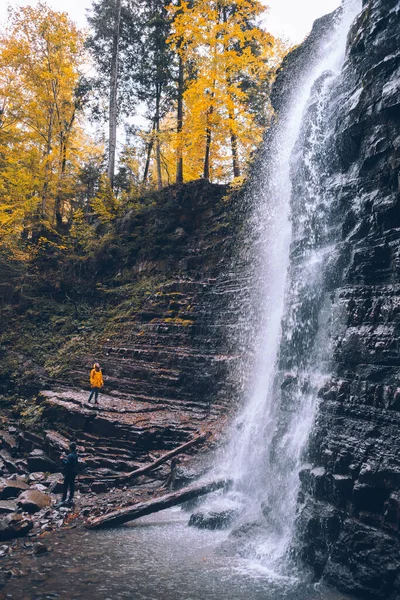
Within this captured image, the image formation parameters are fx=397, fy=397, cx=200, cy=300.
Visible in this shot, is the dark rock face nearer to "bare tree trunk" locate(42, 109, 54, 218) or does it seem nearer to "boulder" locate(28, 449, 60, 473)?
"boulder" locate(28, 449, 60, 473)

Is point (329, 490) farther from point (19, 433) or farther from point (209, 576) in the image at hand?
point (19, 433)

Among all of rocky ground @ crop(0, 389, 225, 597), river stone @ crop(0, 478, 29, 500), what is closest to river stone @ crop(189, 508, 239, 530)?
rocky ground @ crop(0, 389, 225, 597)

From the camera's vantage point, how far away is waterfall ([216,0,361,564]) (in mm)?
9133

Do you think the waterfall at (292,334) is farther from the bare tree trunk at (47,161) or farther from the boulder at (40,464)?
the bare tree trunk at (47,161)

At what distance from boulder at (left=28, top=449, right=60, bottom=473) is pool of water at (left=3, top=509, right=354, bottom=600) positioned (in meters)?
3.81

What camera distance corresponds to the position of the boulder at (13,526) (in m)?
8.22

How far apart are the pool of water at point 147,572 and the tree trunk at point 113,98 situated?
19106mm

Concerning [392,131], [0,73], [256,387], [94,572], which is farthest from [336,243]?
[0,73]

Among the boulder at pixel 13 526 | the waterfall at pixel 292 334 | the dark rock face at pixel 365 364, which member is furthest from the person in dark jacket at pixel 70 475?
the dark rock face at pixel 365 364

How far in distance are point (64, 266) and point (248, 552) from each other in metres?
17.9

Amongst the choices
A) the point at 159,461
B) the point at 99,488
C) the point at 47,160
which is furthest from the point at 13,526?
the point at 47,160

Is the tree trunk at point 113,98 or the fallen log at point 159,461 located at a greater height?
the tree trunk at point 113,98

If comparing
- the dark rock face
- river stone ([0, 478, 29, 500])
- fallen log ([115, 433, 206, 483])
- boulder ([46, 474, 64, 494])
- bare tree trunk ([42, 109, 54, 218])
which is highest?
bare tree trunk ([42, 109, 54, 218])

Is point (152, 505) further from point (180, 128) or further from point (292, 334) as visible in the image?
point (180, 128)
